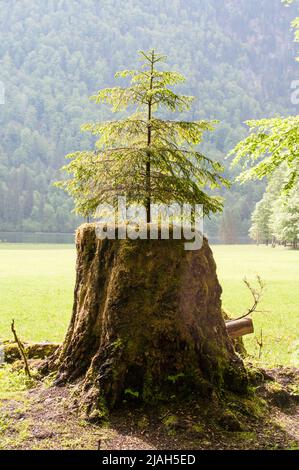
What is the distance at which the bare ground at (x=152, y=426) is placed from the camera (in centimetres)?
476

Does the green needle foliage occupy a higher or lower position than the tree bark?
higher

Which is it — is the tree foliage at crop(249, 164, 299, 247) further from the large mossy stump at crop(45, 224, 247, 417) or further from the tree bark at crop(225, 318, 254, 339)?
the large mossy stump at crop(45, 224, 247, 417)

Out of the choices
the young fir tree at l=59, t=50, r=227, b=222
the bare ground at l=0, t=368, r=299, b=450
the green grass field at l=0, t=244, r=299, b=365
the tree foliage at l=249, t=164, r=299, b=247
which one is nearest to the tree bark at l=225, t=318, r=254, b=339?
the green grass field at l=0, t=244, r=299, b=365

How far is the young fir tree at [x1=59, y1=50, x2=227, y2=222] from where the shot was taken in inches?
269

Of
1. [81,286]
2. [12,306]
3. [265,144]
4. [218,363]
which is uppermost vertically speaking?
[265,144]

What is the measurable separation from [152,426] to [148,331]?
104 centimetres

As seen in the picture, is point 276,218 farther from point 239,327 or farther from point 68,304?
point 239,327

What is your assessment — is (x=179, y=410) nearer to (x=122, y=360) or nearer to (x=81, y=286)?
(x=122, y=360)

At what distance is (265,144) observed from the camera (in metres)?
7.02

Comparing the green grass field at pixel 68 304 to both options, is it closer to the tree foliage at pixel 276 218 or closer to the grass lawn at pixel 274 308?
the grass lawn at pixel 274 308

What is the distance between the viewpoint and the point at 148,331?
554cm

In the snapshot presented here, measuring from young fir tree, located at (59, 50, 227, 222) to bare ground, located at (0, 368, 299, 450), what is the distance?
9.12 feet
